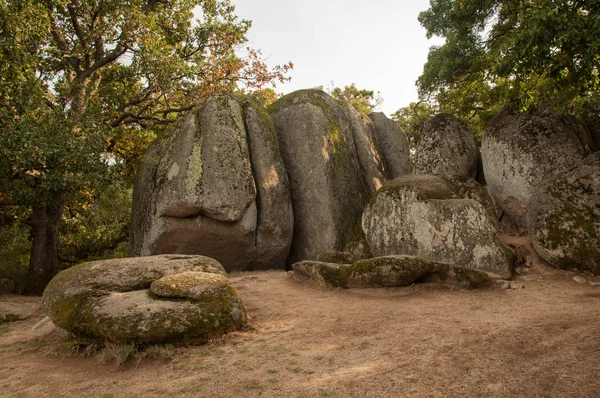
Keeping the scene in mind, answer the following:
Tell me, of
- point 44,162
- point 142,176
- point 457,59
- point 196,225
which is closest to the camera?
point 44,162

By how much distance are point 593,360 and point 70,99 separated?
15.6 meters

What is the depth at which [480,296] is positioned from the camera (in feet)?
25.1

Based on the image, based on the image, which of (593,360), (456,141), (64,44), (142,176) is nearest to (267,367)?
(593,360)

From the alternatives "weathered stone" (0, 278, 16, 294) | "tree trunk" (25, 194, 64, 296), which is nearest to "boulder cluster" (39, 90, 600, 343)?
"tree trunk" (25, 194, 64, 296)

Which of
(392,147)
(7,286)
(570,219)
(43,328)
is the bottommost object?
(43,328)

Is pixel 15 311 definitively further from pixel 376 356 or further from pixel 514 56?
pixel 514 56

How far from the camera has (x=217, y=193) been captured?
39.3ft

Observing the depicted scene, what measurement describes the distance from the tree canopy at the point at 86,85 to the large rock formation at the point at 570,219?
11422 mm

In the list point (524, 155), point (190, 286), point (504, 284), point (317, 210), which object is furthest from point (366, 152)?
point (190, 286)

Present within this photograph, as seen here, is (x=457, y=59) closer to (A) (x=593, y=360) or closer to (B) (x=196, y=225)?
(B) (x=196, y=225)

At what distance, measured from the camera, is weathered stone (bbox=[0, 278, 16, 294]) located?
12529mm

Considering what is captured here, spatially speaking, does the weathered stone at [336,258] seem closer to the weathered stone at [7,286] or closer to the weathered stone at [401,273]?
the weathered stone at [401,273]

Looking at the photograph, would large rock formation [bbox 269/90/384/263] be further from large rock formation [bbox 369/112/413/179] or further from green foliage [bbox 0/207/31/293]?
green foliage [bbox 0/207/31/293]

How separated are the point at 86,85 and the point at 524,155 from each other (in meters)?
14.5
